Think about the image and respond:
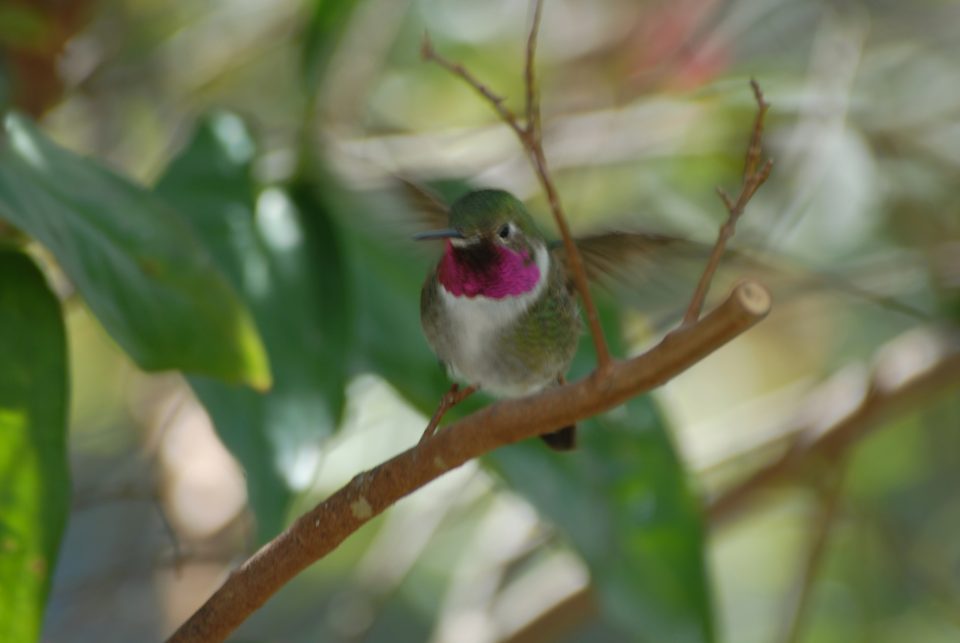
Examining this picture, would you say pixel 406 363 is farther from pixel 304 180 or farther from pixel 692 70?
pixel 692 70

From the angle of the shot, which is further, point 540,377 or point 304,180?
point 304,180

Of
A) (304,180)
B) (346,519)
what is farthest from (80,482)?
(346,519)

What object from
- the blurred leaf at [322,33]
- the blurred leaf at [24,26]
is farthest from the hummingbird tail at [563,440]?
the blurred leaf at [24,26]

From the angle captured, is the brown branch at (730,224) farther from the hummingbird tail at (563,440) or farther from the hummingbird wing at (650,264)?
the hummingbird tail at (563,440)

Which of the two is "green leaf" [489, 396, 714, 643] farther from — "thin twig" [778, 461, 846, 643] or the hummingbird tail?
"thin twig" [778, 461, 846, 643]

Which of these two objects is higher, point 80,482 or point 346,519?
point 346,519

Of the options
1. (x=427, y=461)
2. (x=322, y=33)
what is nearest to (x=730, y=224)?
(x=427, y=461)

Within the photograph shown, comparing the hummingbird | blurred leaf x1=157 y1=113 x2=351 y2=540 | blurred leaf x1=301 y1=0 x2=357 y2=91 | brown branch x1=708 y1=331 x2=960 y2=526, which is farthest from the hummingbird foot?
brown branch x1=708 y1=331 x2=960 y2=526
